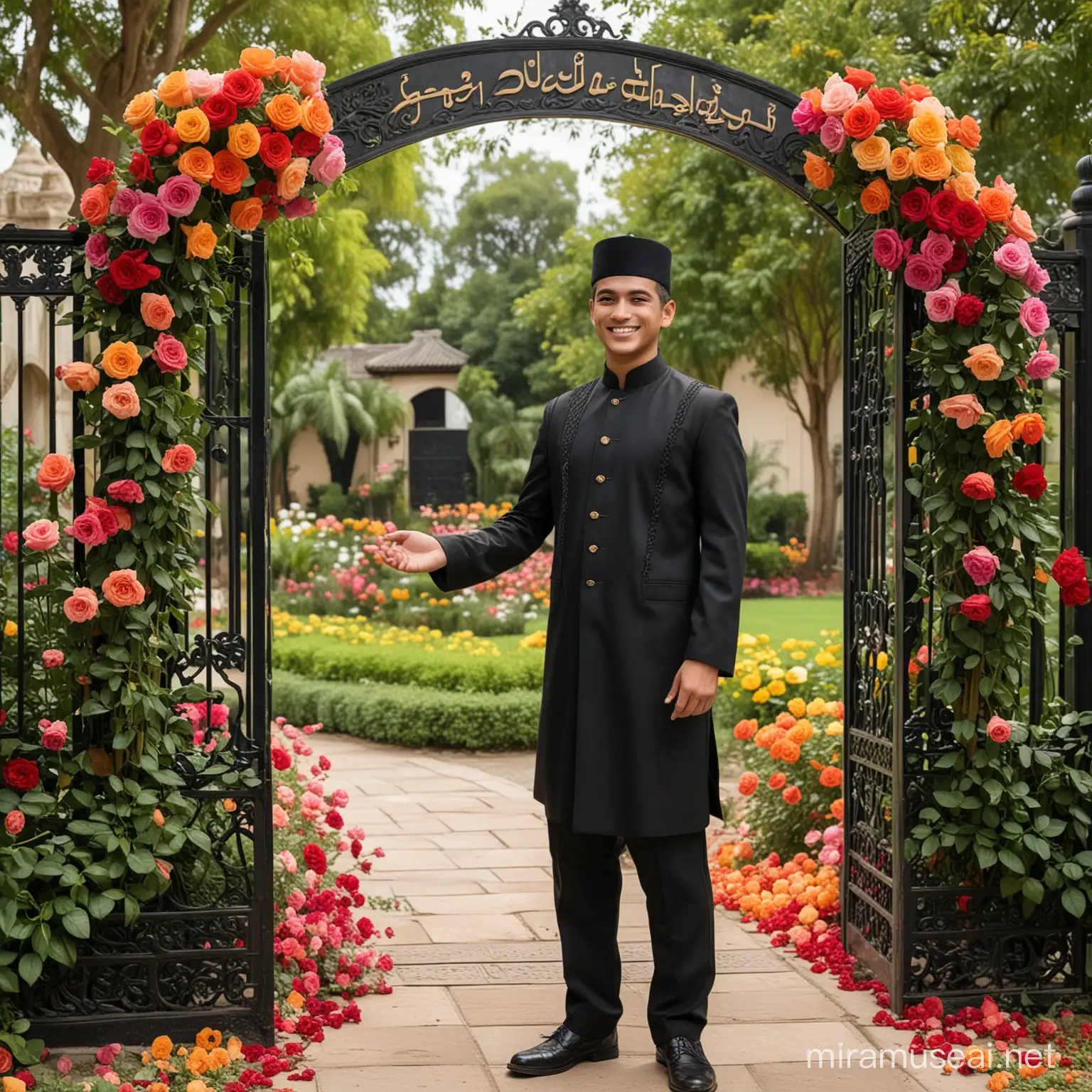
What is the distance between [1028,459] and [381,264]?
1295cm

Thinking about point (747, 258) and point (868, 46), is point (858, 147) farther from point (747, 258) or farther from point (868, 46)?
point (747, 258)

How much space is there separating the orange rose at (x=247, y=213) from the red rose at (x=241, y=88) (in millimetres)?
253

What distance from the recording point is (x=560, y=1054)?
3402 mm

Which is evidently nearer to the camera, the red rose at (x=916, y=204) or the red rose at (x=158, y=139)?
the red rose at (x=158, y=139)

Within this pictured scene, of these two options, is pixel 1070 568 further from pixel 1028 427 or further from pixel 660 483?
pixel 660 483

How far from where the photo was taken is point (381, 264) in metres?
16.1

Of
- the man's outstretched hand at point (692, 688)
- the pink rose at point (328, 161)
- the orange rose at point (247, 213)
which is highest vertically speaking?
the pink rose at point (328, 161)

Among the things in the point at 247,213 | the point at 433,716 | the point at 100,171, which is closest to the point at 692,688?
the point at 247,213

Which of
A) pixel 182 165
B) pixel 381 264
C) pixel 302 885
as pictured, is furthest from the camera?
pixel 381 264

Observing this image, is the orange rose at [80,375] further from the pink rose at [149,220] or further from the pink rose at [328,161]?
the pink rose at [328,161]

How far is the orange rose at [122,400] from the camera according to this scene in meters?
3.47

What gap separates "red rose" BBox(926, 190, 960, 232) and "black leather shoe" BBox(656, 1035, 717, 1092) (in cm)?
234

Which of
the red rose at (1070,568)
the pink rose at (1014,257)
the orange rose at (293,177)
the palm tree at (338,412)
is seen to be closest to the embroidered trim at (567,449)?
the orange rose at (293,177)

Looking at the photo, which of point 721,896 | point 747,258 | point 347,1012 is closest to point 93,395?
point 347,1012
